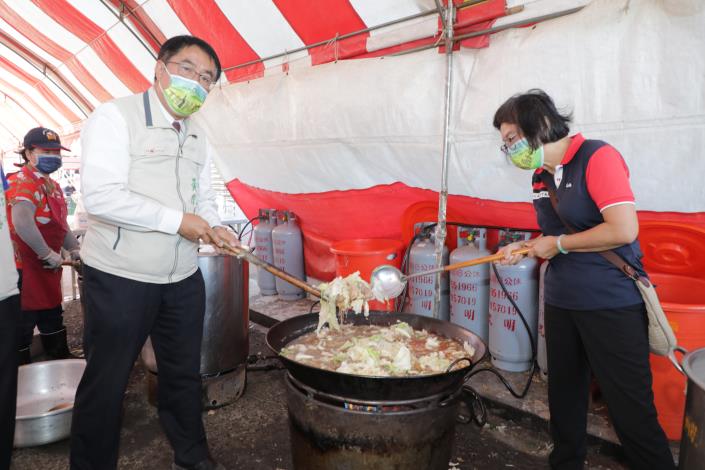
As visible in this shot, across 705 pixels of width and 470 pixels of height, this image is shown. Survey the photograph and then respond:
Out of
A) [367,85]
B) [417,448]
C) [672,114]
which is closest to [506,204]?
[672,114]

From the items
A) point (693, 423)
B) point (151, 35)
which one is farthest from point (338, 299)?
point (151, 35)

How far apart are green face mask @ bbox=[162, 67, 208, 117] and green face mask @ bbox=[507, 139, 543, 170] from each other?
1641 millimetres

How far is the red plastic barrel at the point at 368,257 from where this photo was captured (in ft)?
13.3

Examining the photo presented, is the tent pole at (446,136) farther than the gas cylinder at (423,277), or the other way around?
the gas cylinder at (423,277)

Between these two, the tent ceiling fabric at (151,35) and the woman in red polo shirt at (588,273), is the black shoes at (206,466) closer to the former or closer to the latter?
the woman in red polo shirt at (588,273)

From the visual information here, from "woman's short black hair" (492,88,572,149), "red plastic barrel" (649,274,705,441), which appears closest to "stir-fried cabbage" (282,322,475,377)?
"woman's short black hair" (492,88,572,149)

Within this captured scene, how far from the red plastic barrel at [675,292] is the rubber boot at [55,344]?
4793 millimetres

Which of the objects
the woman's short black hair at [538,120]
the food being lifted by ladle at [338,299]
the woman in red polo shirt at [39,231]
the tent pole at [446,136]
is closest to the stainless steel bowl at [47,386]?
the woman in red polo shirt at [39,231]

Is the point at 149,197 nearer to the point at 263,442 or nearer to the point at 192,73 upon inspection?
the point at 192,73

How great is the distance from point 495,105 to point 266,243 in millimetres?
3638

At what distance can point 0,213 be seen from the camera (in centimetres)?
180

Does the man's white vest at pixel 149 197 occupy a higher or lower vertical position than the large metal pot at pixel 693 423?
higher

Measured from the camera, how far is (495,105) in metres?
3.02

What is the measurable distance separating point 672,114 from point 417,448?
2.27 metres
